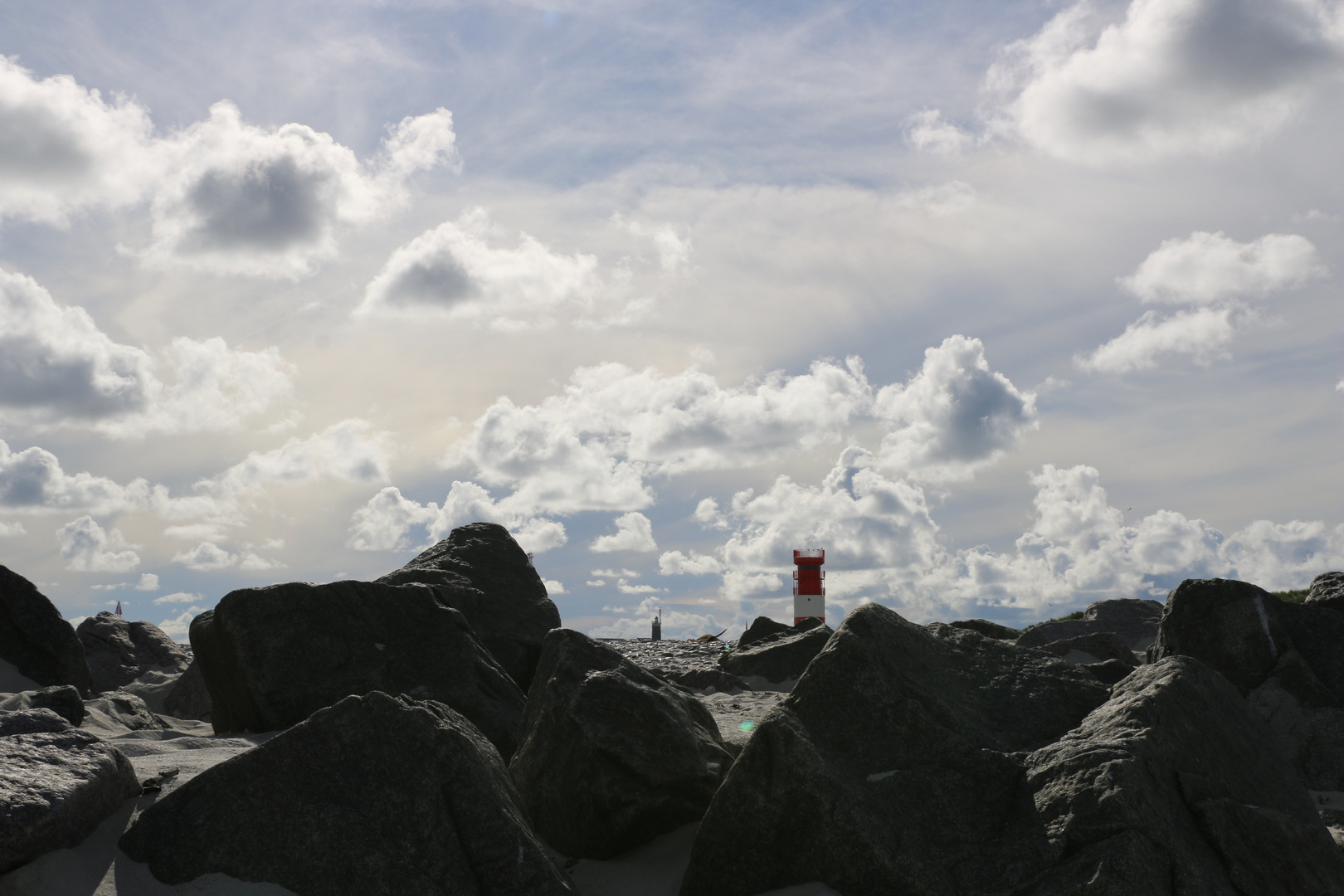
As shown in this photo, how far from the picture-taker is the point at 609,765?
6.03 meters

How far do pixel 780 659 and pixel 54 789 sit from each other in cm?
1171

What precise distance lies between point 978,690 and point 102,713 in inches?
341

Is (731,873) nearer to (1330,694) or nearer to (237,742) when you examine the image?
(237,742)

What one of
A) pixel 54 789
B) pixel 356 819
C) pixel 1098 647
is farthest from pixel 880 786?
pixel 1098 647

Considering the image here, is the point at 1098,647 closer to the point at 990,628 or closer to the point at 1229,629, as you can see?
the point at 990,628

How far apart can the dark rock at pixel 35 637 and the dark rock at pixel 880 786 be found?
389 inches

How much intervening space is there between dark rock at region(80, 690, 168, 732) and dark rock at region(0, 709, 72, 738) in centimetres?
367

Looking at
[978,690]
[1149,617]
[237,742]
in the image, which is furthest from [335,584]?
[1149,617]

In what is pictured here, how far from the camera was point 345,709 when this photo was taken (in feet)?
17.9

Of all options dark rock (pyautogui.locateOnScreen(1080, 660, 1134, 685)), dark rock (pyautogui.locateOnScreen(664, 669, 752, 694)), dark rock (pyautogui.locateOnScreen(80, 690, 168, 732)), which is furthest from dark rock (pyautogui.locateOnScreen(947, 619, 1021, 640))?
dark rock (pyautogui.locateOnScreen(80, 690, 168, 732))

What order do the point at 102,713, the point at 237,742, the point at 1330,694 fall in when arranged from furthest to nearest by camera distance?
1. the point at 102,713
2. the point at 1330,694
3. the point at 237,742

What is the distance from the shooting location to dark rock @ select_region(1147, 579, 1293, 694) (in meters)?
9.47

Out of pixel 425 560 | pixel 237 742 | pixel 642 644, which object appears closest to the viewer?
pixel 237 742

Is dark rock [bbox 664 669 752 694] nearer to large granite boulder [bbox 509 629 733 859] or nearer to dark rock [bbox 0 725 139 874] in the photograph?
large granite boulder [bbox 509 629 733 859]
